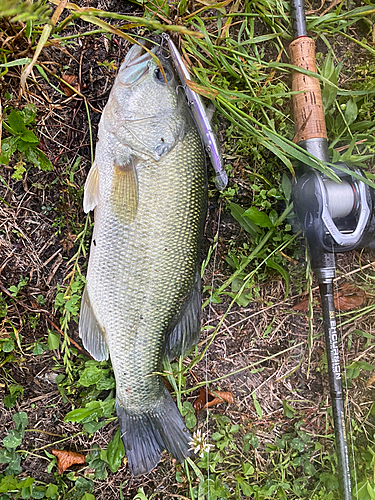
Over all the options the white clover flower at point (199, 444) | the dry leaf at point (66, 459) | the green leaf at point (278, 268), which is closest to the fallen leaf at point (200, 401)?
the white clover flower at point (199, 444)

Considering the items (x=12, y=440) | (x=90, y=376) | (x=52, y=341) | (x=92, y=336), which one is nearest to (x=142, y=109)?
(x=92, y=336)

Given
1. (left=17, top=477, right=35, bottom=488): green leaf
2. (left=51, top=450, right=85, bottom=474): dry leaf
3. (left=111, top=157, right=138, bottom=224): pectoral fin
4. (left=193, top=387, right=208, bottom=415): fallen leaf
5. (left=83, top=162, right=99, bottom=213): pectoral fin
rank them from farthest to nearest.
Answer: (left=193, top=387, right=208, bottom=415): fallen leaf, (left=51, top=450, right=85, bottom=474): dry leaf, (left=17, top=477, right=35, bottom=488): green leaf, (left=83, top=162, right=99, bottom=213): pectoral fin, (left=111, top=157, right=138, bottom=224): pectoral fin

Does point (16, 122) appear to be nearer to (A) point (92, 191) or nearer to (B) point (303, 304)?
(A) point (92, 191)

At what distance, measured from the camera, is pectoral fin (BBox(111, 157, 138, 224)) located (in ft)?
5.71

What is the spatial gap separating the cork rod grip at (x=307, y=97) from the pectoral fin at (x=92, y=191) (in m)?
1.08

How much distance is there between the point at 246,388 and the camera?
225 centimetres

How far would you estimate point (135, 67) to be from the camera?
1.76 meters

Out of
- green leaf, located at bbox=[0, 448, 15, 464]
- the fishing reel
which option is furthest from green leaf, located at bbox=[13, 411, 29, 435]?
the fishing reel

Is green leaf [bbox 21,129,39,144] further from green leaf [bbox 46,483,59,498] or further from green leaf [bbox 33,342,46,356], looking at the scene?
green leaf [bbox 46,483,59,498]

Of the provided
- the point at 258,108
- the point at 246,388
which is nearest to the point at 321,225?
the point at 258,108

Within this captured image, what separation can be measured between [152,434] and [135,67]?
6.19 feet

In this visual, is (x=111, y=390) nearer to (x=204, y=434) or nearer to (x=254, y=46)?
(x=204, y=434)

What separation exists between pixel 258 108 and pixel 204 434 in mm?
1967

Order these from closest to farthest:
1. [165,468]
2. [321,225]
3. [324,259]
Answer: [321,225], [324,259], [165,468]
